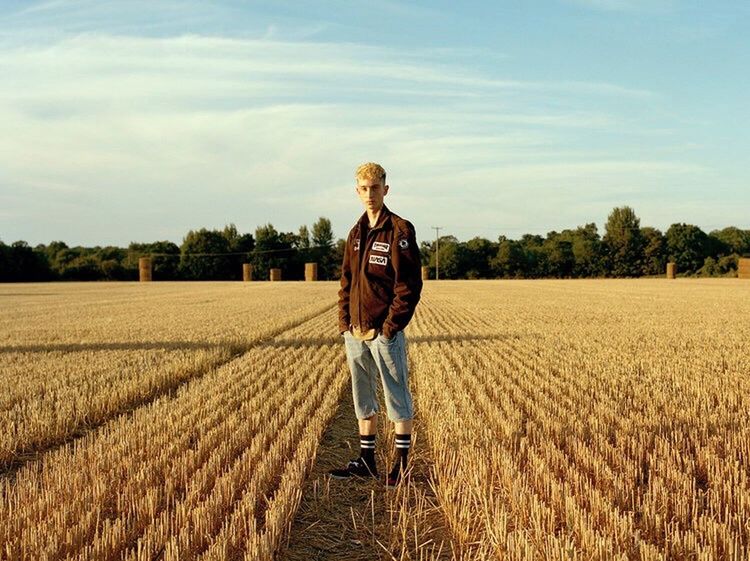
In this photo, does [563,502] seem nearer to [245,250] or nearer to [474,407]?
[474,407]

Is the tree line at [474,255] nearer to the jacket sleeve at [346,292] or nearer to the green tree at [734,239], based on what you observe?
the green tree at [734,239]

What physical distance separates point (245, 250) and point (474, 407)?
86.2m

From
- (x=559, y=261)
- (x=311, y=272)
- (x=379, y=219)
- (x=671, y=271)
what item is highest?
(x=559, y=261)

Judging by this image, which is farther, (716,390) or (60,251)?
(60,251)

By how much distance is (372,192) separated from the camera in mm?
4691

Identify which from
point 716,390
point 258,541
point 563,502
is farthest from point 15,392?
point 716,390

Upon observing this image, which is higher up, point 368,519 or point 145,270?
point 145,270

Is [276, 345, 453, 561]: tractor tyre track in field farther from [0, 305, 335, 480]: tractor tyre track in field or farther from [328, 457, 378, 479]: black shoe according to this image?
[0, 305, 335, 480]: tractor tyre track in field

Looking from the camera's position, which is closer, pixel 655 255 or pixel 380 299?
pixel 380 299

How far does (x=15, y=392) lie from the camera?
8.23 m

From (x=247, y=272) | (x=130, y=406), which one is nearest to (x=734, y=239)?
(x=247, y=272)

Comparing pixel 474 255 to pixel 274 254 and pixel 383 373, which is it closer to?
pixel 274 254

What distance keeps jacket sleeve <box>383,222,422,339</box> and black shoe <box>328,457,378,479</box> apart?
112 centimetres

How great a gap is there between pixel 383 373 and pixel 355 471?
834 millimetres
